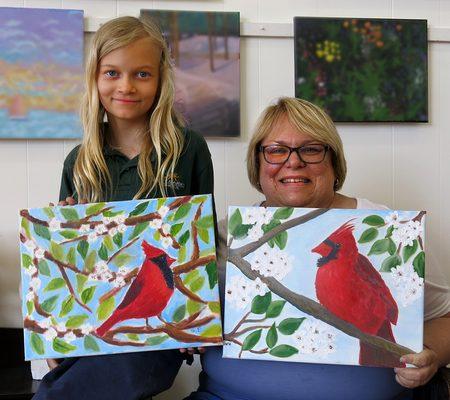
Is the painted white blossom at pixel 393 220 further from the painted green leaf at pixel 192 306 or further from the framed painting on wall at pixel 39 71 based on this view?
the framed painting on wall at pixel 39 71

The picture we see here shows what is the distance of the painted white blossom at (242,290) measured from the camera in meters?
1.11

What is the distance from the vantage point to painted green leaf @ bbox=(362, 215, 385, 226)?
1.13m

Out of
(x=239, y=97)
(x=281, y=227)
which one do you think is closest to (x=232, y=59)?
(x=239, y=97)

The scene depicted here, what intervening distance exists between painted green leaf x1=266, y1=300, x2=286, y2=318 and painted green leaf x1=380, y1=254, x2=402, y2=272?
21cm

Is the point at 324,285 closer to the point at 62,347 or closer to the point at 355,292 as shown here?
the point at 355,292

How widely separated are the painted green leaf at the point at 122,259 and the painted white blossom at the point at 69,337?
158 millimetres

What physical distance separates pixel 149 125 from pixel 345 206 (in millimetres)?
506

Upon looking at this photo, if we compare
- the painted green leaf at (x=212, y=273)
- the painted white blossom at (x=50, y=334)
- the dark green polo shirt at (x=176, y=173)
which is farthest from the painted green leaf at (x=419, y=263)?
the painted white blossom at (x=50, y=334)

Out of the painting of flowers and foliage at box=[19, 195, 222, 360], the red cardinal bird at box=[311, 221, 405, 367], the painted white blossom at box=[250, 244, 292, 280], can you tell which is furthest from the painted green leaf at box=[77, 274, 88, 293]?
the red cardinal bird at box=[311, 221, 405, 367]

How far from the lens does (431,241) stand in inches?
72.3

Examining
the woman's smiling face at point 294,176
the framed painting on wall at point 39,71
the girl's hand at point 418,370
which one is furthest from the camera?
the framed painting on wall at point 39,71

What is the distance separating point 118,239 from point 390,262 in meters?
0.54

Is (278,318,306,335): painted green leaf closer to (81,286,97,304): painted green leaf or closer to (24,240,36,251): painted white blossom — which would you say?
(81,286,97,304): painted green leaf

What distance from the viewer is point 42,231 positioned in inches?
44.1
